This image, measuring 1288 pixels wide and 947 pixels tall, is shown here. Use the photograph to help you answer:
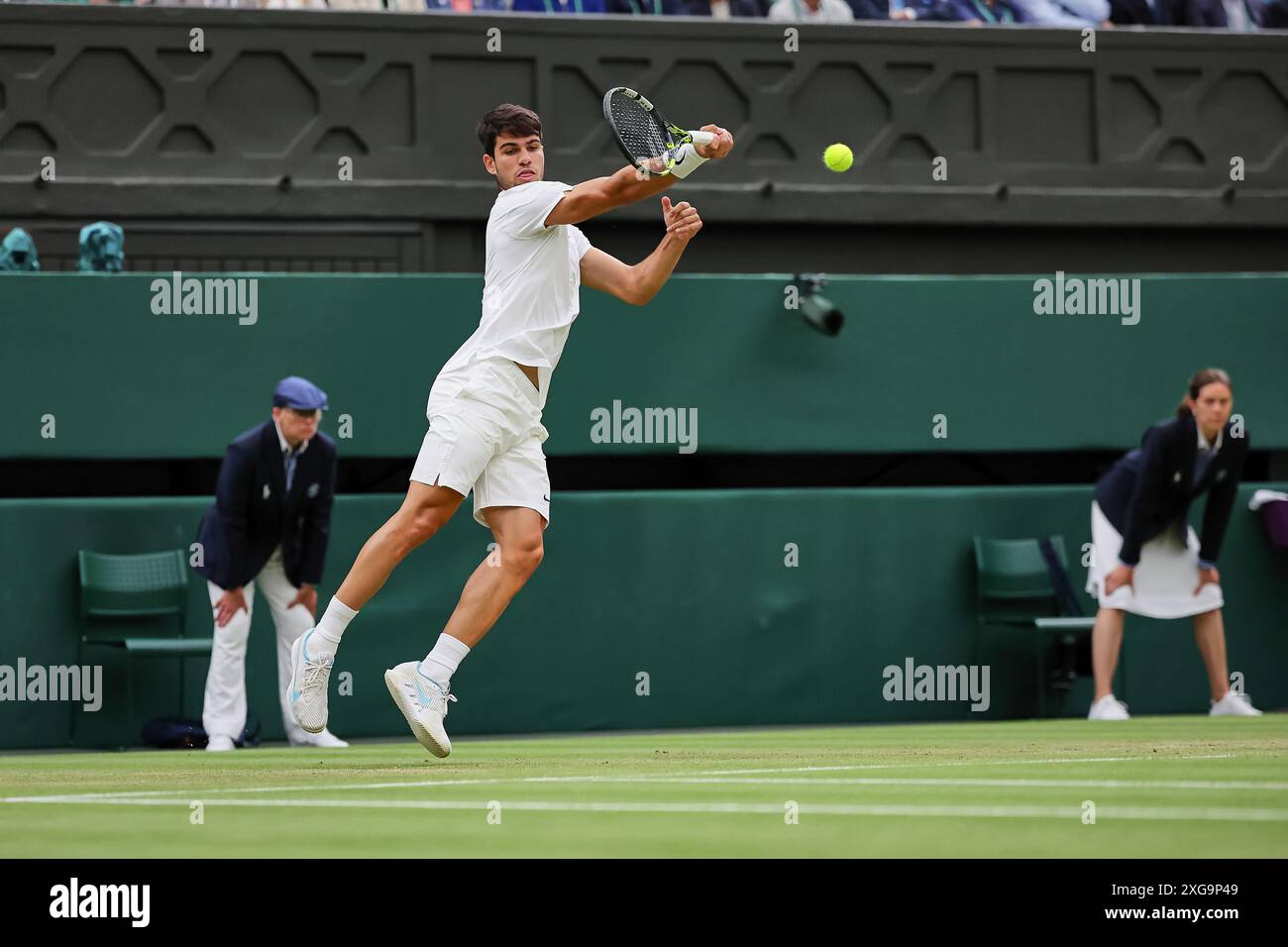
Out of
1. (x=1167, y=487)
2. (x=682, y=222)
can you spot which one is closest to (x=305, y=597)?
(x=682, y=222)

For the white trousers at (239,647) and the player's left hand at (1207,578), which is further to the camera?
the player's left hand at (1207,578)

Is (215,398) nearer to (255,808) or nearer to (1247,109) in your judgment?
(255,808)

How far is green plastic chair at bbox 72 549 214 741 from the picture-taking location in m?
10.8

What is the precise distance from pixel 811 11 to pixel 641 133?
26.8ft

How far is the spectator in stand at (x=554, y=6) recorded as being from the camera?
45.5ft

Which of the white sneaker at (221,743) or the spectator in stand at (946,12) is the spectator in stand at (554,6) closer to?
the spectator in stand at (946,12)

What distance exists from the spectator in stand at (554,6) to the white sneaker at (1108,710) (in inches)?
253

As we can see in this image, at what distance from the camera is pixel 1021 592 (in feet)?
38.4

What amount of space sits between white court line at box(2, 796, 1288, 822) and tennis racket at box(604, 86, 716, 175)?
210 cm

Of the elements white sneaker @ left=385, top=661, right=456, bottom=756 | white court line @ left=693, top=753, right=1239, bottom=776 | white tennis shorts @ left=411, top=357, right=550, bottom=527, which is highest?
white tennis shorts @ left=411, top=357, right=550, bottom=527

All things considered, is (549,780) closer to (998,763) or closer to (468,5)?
(998,763)

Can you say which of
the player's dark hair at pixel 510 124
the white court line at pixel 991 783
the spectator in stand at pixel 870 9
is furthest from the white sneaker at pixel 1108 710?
the spectator in stand at pixel 870 9

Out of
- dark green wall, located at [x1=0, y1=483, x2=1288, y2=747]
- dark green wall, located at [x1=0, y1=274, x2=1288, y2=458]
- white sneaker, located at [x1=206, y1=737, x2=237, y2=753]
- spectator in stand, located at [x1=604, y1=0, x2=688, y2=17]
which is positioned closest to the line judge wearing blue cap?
white sneaker, located at [x1=206, y1=737, x2=237, y2=753]

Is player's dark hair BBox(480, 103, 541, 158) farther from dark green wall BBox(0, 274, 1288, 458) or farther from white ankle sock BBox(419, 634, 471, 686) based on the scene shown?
dark green wall BBox(0, 274, 1288, 458)
